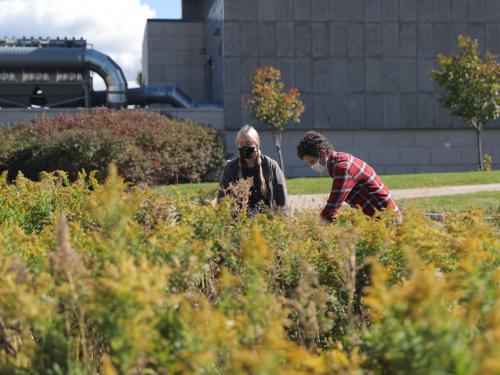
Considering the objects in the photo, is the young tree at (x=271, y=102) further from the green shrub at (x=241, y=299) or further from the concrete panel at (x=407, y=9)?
the green shrub at (x=241, y=299)

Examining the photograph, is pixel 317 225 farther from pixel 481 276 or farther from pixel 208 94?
pixel 208 94

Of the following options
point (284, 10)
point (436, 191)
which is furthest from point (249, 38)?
point (436, 191)

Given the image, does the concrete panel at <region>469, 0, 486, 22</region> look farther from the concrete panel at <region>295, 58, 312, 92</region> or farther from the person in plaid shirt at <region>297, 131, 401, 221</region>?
the person in plaid shirt at <region>297, 131, 401, 221</region>

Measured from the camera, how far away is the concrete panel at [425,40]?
2928 cm

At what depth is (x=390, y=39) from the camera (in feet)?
95.5

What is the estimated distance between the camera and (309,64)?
28812mm

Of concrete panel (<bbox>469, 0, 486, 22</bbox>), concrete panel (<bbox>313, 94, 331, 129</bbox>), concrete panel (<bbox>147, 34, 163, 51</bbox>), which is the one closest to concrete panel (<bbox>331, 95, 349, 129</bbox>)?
concrete panel (<bbox>313, 94, 331, 129</bbox>)

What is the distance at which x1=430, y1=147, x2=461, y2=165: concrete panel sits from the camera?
29.8 metres

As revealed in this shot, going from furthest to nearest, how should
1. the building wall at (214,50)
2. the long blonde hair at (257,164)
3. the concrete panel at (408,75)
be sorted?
the concrete panel at (408,75)
the building wall at (214,50)
the long blonde hair at (257,164)

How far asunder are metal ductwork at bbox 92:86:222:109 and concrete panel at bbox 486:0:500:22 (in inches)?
440

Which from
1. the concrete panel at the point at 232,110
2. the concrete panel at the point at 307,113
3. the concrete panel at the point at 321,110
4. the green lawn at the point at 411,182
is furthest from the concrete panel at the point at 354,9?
the green lawn at the point at 411,182

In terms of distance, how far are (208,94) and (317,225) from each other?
29486 mm

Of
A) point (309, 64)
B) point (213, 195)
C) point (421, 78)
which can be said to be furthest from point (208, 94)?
point (213, 195)

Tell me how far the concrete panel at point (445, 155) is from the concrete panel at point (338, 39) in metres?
5.01
